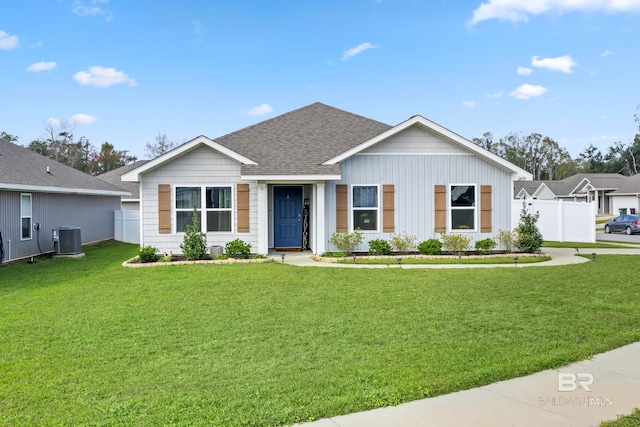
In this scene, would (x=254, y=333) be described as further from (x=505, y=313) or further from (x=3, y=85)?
(x=3, y=85)

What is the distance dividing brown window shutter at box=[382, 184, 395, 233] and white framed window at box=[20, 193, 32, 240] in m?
A: 11.4

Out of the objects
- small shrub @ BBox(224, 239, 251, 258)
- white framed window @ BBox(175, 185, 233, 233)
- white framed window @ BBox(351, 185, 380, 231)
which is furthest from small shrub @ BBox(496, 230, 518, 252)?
white framed window @ BBox(175, 185, 233, 233)

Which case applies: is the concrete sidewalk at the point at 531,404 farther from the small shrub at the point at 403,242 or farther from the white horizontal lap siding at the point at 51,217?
the white horizontal lap siding at the point at 51,217

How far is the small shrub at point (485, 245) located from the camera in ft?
46.3

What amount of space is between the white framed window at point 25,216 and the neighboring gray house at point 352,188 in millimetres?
3993

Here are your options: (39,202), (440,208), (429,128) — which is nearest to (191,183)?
(39,202)

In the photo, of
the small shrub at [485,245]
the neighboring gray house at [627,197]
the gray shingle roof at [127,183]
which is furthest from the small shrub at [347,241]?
the neighboring gray house at [627,197]

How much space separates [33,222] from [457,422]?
636 inches

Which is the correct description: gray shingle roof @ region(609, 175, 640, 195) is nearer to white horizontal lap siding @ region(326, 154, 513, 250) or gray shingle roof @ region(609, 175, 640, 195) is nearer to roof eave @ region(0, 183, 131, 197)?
white horizontal lap siding @ region(326, 154, 513, 250)

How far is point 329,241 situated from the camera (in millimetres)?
14203


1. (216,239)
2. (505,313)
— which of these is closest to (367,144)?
(216,239)

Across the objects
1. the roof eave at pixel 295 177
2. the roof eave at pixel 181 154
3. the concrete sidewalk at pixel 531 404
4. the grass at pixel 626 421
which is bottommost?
the concrete sidewalk at pixel 531 404

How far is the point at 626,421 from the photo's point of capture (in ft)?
11.7

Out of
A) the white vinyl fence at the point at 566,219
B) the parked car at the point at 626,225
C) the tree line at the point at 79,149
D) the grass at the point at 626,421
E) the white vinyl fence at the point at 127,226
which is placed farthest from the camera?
the tree line at the point at 79,149
